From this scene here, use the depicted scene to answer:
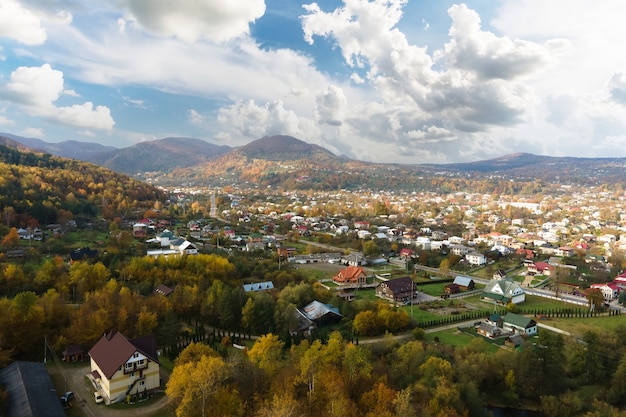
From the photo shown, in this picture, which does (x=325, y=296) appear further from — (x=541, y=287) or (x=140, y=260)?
(x=541, y=287)

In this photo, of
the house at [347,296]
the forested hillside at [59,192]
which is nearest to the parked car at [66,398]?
the house at [347,296]

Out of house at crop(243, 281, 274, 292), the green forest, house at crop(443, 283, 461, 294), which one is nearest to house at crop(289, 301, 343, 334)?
the green forest

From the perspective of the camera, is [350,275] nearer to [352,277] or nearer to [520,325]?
[352,277]

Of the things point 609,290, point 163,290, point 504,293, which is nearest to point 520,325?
point 504,293

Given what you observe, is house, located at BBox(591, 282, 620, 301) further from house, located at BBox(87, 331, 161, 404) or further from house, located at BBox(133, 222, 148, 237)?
house, located at BBox(133, 222, 148, 237)

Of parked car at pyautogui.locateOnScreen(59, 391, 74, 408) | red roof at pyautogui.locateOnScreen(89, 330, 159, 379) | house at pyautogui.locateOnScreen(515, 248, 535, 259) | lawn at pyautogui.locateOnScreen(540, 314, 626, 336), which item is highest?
red roof at pyautogui.locateOnScreen(89, 330, 159, 379)

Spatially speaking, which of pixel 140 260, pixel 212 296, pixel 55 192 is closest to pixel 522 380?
pixel 212 296

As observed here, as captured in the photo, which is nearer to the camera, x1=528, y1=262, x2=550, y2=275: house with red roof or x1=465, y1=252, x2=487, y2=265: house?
x1=528, y1=262, x2=550, y2=275: house with red roof
